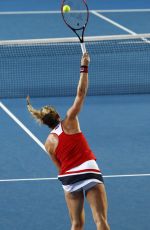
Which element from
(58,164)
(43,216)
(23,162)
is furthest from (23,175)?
(58,164)

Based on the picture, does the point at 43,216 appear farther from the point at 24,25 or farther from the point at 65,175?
the point at 24,25

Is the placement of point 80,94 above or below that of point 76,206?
above

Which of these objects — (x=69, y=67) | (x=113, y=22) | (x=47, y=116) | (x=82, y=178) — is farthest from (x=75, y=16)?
(x=113, y=22)

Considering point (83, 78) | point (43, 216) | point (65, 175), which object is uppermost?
point (83, 78)

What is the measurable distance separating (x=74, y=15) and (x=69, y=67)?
8.95 m

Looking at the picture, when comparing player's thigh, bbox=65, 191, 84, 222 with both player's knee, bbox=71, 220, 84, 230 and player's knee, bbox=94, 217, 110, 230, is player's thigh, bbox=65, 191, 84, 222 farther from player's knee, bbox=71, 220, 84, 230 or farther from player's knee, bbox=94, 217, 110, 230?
player's knee, bbox=94, 217, 110, 230

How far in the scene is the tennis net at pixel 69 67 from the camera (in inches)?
707

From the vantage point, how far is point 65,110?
660 inches

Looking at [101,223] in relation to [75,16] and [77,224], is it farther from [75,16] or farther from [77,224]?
[75,16]

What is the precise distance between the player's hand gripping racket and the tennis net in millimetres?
6569

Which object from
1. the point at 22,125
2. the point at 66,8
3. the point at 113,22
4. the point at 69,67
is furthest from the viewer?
the point at 113,22

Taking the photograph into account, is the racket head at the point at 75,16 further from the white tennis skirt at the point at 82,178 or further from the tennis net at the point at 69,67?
the tennis net at the point at 69,67

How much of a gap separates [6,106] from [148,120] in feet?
9.83

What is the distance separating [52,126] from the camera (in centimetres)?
950
